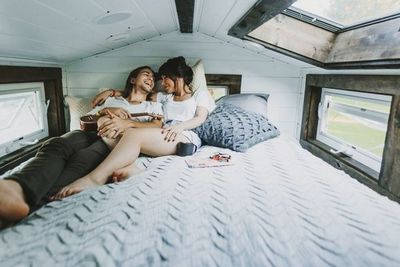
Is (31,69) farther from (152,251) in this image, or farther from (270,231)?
(270,231)

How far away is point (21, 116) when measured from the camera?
2.11 meters

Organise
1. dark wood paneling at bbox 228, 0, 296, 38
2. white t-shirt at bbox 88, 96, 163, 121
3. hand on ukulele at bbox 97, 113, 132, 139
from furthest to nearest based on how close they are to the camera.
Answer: white t-shirt at bbox 88, 96, 163, 121 < hand on ukulele at bbox 97, 113, 132, 139 < dark wood paneling at bbox 228, 0, 296, 38

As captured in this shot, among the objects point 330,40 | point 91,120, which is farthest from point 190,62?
point 330,40

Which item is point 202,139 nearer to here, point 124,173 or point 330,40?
point 124,173

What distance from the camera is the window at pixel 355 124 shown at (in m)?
1.73

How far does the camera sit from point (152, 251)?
75 centimetres

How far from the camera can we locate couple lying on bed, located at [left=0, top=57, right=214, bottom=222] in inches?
39.3

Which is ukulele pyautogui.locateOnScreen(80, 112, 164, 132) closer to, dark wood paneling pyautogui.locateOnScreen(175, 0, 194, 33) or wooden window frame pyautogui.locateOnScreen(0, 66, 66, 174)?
wooden window frame pyautogui.locateOnScreen(0, 66, 66, 174)

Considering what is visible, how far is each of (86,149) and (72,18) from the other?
694 millimetres

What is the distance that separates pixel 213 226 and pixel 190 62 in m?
2.03

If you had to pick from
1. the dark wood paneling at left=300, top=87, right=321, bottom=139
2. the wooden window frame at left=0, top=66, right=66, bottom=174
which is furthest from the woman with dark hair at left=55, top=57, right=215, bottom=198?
the dark wood paneling at left=300, top=87, right=321, bottom=139

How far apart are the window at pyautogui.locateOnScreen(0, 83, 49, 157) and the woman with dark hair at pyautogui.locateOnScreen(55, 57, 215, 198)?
3.35ft

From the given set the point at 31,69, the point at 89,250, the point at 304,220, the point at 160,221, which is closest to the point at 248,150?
the point at 304,220

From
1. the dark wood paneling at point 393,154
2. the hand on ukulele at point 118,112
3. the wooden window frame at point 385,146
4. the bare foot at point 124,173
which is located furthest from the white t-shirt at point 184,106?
the dark wood paneling at point 393,154
